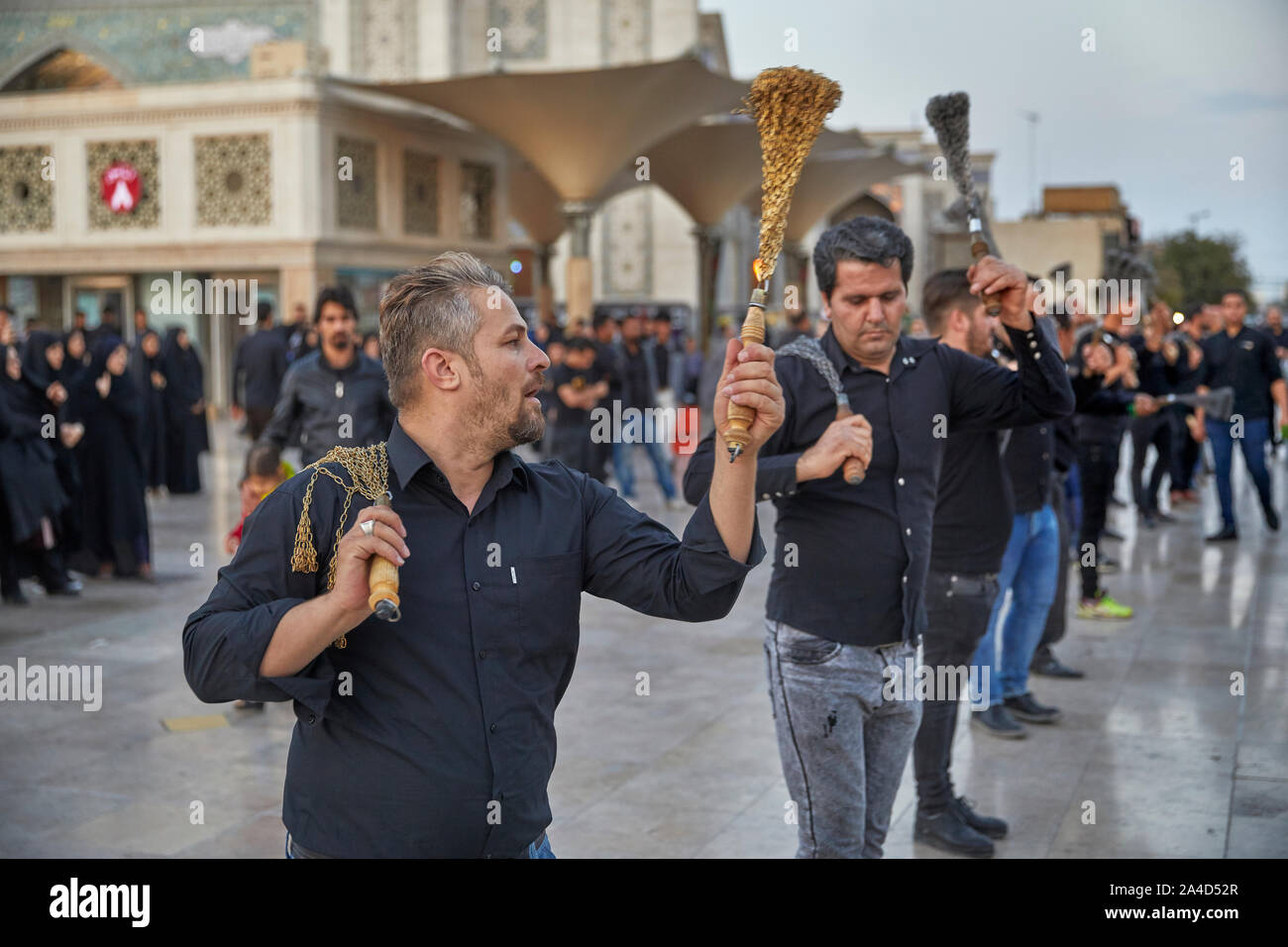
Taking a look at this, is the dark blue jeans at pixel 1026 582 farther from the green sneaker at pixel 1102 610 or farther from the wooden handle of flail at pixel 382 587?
the wooden handle of flail at pixel 382 587

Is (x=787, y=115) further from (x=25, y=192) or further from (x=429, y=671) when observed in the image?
(x=25, y=192)

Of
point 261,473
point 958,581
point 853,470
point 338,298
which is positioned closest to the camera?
point 853,470

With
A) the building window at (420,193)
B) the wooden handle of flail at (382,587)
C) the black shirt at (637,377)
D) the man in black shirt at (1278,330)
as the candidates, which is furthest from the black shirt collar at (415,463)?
the building window at (420,193)

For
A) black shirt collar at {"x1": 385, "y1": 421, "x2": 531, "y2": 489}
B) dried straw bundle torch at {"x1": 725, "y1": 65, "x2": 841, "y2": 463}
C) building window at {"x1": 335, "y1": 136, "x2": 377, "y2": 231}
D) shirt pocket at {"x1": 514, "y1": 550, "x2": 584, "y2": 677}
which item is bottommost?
shirt pocket at {"x1": 514, "y1": 550, "x2": 584, "y2": 677}

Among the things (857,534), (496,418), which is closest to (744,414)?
(496,418)

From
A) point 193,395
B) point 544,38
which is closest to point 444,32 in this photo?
point 544,38

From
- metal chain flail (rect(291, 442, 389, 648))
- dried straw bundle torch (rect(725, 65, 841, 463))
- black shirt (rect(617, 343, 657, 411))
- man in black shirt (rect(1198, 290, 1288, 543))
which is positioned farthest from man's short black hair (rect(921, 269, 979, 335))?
black shirt (rect(617, 343, 657, 411))

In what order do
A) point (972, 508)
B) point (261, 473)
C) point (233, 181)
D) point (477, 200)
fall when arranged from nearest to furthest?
1. point (972, 508)
2. point (261, 473)
3. point (233, 181)
4. point (477, 200)

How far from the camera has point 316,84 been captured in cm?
2330

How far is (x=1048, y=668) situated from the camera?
7434 mm

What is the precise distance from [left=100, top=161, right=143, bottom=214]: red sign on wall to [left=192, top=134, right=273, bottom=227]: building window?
124 centimetres

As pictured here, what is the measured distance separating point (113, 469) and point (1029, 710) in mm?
7139

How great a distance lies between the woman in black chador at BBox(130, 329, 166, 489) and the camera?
46.9ft

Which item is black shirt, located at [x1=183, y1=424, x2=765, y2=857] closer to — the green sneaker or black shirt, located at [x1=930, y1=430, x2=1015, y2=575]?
black shirt, located at [x1=930, y1=430, x2=1015, y2=575]
